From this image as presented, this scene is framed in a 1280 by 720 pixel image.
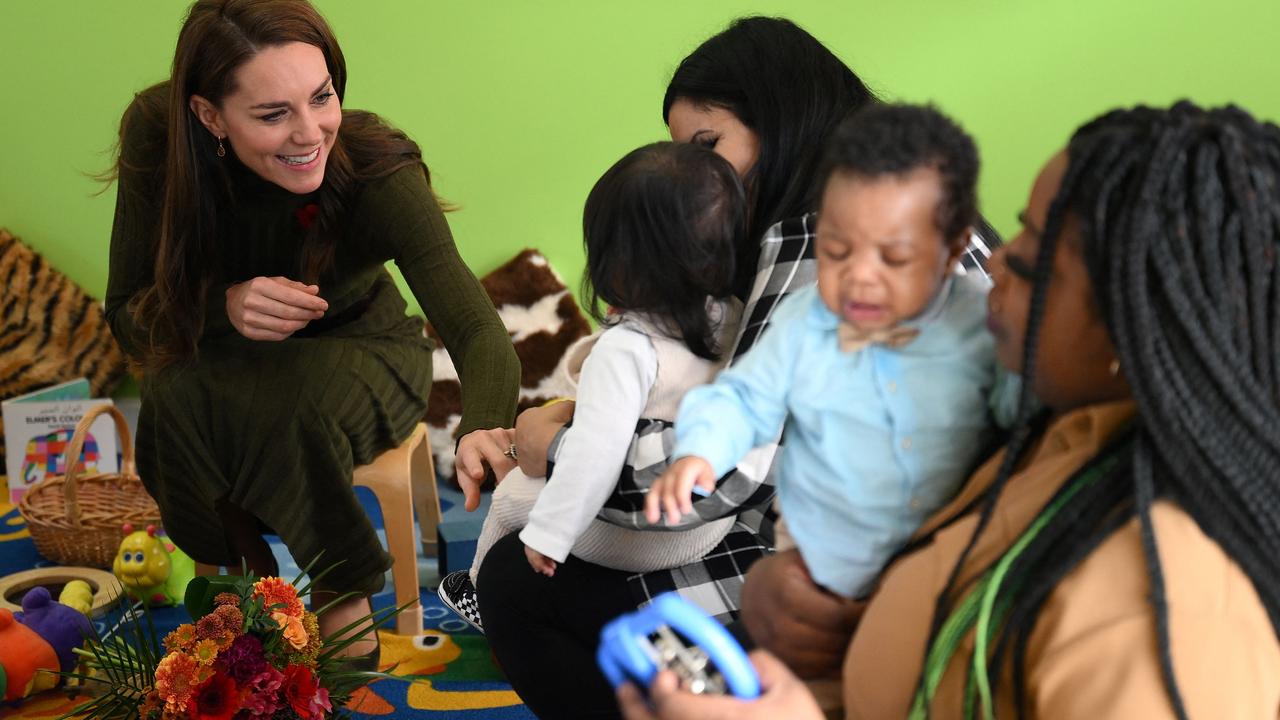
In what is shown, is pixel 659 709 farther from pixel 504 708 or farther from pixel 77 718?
pixel 77 718

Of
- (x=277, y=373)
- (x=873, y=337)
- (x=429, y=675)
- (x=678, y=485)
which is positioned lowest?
(x=429, y=675)

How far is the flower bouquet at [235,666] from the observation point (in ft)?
4.91

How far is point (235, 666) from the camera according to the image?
152 centimetres

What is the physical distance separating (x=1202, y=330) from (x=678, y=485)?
0.40m

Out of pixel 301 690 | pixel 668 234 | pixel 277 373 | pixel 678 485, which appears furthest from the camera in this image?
pixel 277 373

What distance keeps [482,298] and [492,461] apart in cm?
45

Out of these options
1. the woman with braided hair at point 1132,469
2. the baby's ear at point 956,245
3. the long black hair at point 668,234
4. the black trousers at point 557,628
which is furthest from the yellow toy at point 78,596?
the baby's ear at point 956,245

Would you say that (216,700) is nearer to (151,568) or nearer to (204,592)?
(204,592)

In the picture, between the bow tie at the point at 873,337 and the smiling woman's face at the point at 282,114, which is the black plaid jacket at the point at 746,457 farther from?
the smiling woman's face at the point at 282,114

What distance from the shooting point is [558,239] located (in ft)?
11.4

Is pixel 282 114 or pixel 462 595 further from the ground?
pixel 282 114

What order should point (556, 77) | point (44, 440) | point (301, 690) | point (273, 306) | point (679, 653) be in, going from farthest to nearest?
point (556, 77), point (44, 440), point (273, 306), point (301, 690), point (679, 653)

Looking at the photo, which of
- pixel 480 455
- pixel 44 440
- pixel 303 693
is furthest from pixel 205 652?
pixel 44 440

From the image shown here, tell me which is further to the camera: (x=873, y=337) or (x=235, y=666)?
(x=235, y=666)
